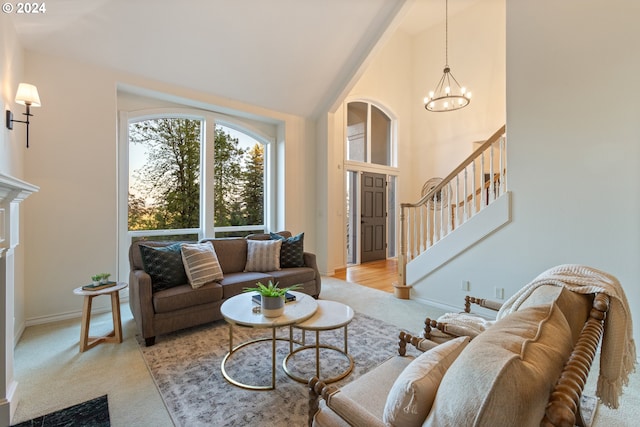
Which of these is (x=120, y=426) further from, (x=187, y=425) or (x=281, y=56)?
(x=281, y=56)

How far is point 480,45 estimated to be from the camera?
232 inches

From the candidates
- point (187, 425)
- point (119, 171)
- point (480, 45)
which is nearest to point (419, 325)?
point (187, 425)

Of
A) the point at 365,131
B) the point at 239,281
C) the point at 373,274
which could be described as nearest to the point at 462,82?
the point at 365,131

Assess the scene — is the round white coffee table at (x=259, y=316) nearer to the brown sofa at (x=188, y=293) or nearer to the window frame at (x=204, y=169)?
the brown sofa at (x=188, y=293)

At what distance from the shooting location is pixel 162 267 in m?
2.76

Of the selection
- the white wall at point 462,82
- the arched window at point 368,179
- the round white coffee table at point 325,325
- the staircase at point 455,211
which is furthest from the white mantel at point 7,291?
the white wall at point 462,82

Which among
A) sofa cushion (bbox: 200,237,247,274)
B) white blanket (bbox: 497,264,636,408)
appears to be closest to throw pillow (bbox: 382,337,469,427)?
white blanket (bbox: 497,264,636,408)

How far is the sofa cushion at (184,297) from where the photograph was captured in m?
2.58

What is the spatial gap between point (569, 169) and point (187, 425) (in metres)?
3.54

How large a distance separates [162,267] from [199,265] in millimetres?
325

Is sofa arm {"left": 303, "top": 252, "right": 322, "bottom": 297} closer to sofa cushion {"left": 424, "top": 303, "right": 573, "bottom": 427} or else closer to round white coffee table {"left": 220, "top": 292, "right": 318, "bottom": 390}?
round white coffee table {"left": 220, "top": 292, "right": 318, "bottom": 390}

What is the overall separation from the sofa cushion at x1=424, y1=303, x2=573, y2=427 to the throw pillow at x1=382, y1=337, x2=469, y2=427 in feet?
0.14

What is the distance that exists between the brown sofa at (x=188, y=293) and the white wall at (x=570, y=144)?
7.98ft

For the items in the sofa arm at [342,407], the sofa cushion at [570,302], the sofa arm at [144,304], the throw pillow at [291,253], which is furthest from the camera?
the throw pillow at [291,253]
